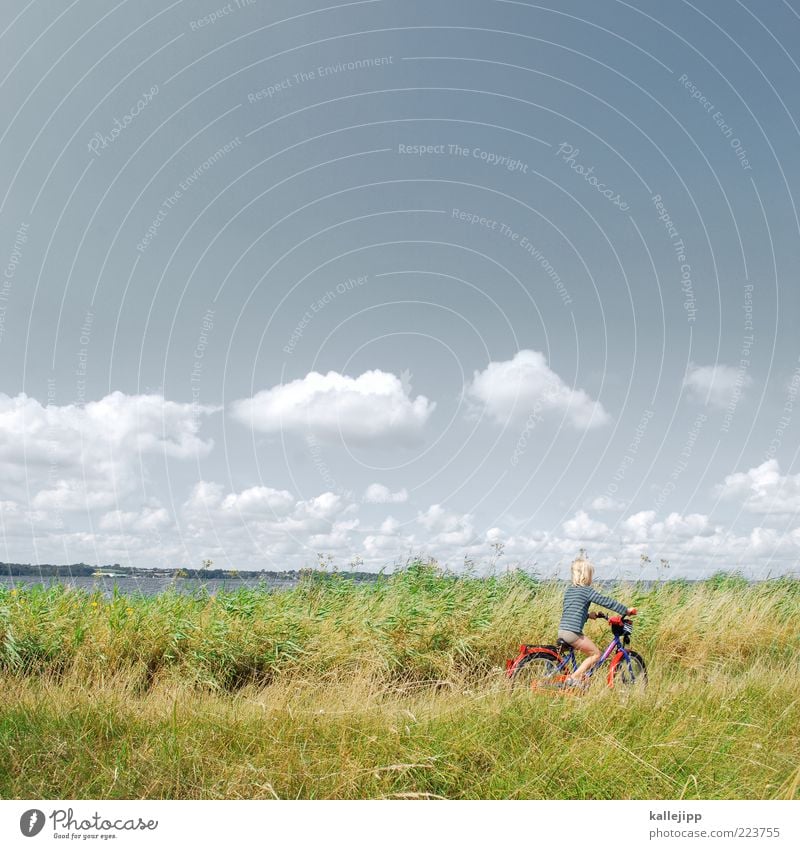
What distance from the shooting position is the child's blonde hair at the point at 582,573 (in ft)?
27.8

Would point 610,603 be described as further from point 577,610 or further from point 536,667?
point 536,667

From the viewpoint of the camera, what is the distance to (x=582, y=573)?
850 centimetres

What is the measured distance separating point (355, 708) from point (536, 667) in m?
2.96

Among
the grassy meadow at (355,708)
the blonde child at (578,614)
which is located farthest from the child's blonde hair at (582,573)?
the grassy meadow at (355,708)

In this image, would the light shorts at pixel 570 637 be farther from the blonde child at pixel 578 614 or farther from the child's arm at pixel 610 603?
the child's arm at pixel 610 603
